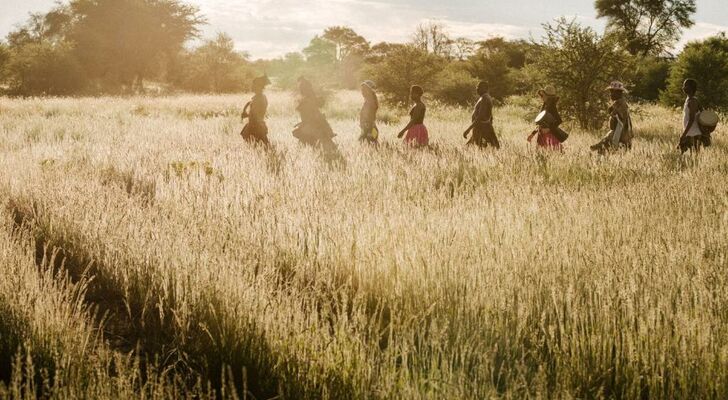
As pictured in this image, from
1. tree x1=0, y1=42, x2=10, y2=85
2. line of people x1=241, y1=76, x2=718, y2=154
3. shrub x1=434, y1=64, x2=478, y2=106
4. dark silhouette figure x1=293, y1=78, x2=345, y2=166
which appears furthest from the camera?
tree x1=0, y1=42, x2=10, y2=85

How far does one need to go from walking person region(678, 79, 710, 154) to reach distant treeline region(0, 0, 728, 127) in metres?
6.85

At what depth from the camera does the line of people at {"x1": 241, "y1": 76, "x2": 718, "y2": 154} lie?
30.6ft

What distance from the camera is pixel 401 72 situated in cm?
2603

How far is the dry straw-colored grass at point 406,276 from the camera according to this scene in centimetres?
238

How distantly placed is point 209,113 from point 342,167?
15.6m

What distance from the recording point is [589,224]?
13.9 ft

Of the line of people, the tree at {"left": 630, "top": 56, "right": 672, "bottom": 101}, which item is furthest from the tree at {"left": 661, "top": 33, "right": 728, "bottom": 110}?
the line of people

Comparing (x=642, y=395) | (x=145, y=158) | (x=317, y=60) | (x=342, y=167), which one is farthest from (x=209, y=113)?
(x=317, y=60)

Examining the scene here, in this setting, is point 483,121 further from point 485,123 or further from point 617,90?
point 617,90

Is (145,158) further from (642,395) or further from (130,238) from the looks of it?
(642,395)

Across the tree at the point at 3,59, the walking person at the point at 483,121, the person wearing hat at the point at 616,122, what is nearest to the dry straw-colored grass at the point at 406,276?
the person wearing hat at the point at 616,122

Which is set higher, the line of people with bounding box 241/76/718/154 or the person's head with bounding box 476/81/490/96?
the person's head with bounding box 476/81/490/96

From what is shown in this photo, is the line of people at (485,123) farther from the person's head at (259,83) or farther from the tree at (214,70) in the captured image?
the tree at (214,70)

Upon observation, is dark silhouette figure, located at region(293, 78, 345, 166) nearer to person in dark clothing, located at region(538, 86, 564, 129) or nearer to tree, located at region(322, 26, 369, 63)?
person in dark clothing, located at region(538, 86, 564, 129)
